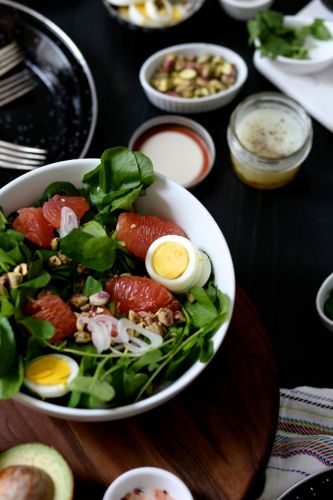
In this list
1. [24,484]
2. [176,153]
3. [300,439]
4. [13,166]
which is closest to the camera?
[24,484]

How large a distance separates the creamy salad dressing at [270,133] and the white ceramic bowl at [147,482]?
2.72ft

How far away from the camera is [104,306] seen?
1.06 meters

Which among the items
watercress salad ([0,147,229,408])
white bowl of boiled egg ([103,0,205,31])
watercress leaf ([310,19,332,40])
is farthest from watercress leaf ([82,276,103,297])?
watercress leaf ([310,19,332,40])

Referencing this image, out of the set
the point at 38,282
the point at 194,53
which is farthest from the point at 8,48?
the point at 38,282

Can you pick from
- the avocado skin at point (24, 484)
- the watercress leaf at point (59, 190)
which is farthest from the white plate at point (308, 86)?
the avocado skin at point (24, 484)

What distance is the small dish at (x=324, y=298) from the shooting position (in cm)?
137

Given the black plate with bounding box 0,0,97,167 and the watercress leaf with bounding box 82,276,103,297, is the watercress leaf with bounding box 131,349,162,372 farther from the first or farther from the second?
the black plate with bounding box 0,0,97,167

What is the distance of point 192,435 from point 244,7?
1153 millimetres

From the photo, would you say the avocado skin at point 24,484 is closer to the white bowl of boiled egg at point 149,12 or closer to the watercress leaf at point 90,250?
the watercress leaf at point 90,250

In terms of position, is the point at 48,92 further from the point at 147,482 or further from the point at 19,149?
the point at 147,482

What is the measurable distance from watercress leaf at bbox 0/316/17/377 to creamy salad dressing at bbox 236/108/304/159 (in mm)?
808

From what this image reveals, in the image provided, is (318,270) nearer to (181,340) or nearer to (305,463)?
(305,463)

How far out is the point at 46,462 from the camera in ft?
3.33

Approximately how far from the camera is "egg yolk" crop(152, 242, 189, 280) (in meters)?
1.09
